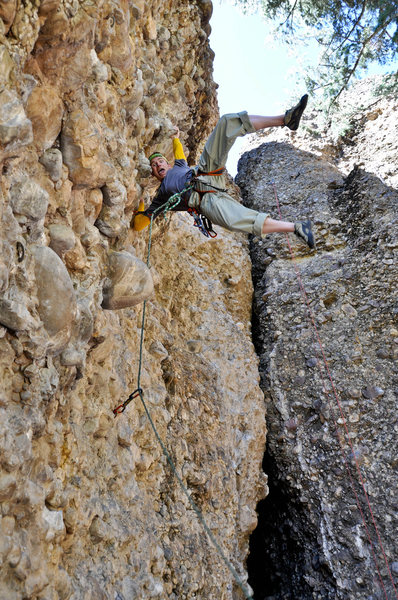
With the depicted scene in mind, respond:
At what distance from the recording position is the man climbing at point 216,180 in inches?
184

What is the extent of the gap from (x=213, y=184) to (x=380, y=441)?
3016mm

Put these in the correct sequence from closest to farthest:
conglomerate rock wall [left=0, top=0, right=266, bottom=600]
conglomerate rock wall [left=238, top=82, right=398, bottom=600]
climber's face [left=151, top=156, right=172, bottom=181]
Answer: conglomerate rock wall [left=0, top=0, right=266, bottom=600] → climber's face [left=151, top=156, right=172, bottom=181] → conglomerate rock wall [left=238, top=82, right=398, bottom=600]

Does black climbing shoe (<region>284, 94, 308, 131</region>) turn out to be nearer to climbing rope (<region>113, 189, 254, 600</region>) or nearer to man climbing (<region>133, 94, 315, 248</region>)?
man climbing (<region>133, 94, 315, 248</region>)

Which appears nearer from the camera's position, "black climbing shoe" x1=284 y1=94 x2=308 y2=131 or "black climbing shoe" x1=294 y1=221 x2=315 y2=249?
"black climbing shoe" x1=294 y1=221 x2=315 y2=249

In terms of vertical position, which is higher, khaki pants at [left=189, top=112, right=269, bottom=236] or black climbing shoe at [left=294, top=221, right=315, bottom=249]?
khaki pants at [left=189, top=112, right=269, bottom=236]

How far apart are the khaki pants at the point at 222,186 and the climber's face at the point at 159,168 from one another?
0.99 ft

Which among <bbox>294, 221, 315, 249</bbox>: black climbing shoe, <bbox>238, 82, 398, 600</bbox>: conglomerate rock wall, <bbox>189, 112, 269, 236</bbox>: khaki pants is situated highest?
<bbox>189, 112, 269, 236</bbox>: khaki pants

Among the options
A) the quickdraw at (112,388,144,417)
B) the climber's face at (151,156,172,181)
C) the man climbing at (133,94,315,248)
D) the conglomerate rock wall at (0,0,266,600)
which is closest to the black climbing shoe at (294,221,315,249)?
the man climbing at (133,94,315,248)

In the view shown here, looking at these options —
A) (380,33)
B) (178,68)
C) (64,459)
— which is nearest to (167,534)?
(64,459)

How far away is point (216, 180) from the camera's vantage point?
15.9ft

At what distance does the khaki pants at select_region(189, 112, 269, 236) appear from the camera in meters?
4.61

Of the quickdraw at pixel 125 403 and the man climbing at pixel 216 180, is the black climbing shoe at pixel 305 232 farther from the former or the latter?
the quickdraw at pixel 125 403

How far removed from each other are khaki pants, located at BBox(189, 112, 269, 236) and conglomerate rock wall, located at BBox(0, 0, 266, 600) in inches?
20.9

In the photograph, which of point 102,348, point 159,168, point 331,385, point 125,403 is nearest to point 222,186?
point 159,168
